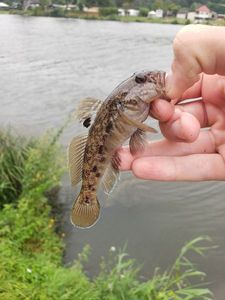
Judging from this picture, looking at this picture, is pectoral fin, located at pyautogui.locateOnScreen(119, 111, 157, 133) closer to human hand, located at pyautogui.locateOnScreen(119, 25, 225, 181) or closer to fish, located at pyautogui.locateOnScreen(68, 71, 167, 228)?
fish, located at pyautogui.locateOnScreen(68, 71, 167, 228)

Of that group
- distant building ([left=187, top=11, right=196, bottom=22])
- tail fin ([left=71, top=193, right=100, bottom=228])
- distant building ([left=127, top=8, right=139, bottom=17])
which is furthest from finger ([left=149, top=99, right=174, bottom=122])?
distant building ([left=127, top=8, right=139, bottom=17])

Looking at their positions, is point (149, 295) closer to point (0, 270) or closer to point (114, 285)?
point (114, 285)

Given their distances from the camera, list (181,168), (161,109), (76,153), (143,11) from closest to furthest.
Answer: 1. (161,109)
2. (76,153)
3. (181,168)
4. (143,11)

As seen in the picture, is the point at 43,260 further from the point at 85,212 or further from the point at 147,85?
the point at 147,85

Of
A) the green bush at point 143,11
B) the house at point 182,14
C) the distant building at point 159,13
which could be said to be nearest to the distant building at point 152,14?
the distant building at point 159,13

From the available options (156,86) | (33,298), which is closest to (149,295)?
(33,298)

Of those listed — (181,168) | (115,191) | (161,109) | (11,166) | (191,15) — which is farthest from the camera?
(191,15)

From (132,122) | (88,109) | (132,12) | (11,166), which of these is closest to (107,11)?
(132,12)

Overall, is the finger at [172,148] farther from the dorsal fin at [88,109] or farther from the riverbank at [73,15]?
the riverbank at [73,15]
